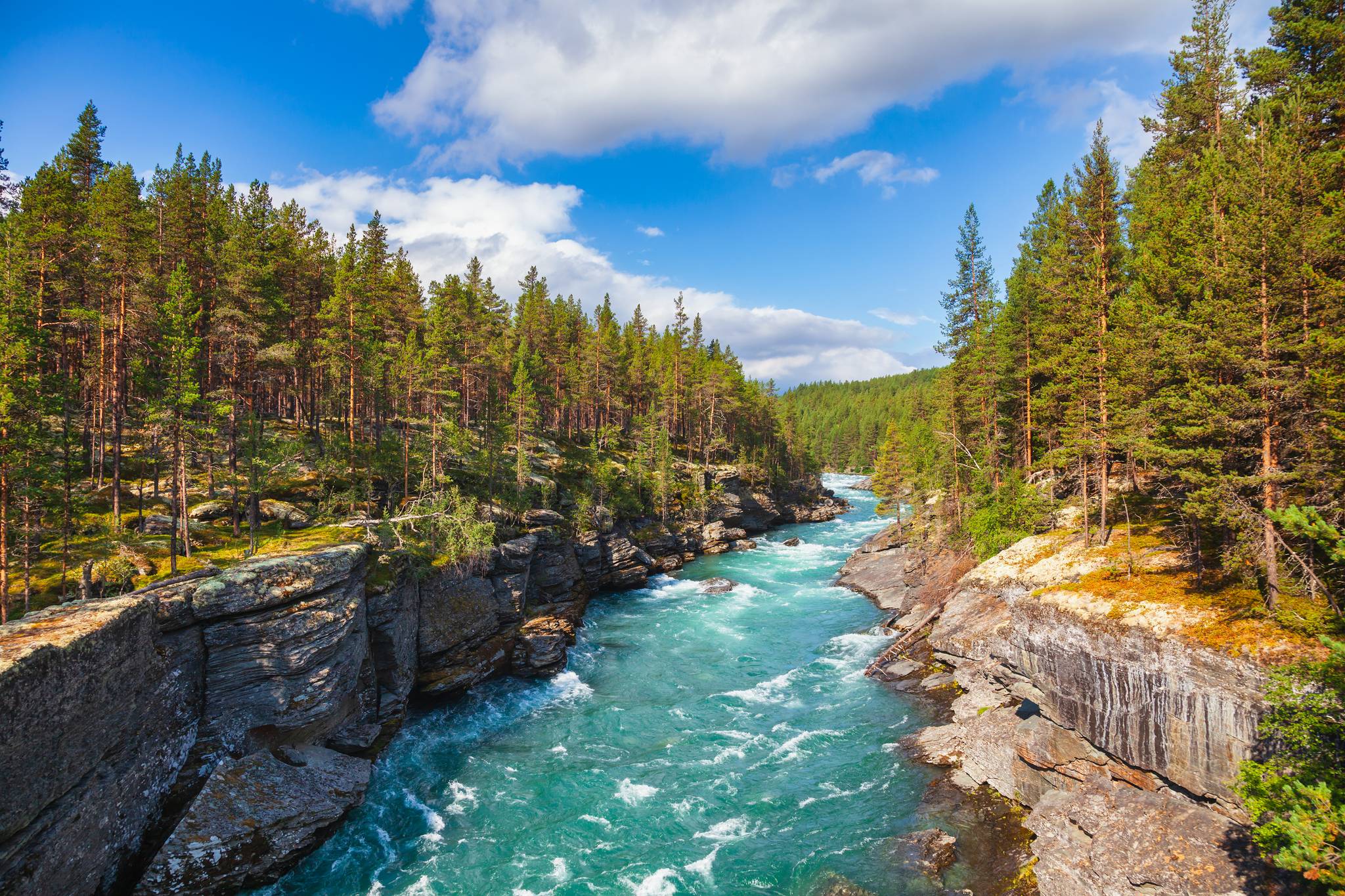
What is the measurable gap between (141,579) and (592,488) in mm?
33394

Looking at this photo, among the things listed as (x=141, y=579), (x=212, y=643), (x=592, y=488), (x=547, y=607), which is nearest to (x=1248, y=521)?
(x=212, y=643)

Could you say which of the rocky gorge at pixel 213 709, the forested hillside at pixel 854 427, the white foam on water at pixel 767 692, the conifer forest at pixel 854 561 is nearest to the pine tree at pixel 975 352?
the conifer forest at pixel 854 561

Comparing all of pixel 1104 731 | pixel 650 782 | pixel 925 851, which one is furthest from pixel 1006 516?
pixel 650 782

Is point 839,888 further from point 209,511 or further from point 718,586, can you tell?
point 209,511

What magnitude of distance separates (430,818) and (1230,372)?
31748 millimetres

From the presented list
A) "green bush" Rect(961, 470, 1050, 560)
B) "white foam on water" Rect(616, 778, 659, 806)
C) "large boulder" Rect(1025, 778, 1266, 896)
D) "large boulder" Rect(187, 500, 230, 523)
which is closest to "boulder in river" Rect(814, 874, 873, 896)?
"large boulder" Rect(1025, 778, 1266, 896)

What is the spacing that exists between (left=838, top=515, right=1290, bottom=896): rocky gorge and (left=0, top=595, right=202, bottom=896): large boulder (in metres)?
25.5

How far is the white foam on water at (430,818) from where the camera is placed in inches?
752

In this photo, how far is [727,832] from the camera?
1867 cm

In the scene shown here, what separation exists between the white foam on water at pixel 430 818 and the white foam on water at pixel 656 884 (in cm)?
719

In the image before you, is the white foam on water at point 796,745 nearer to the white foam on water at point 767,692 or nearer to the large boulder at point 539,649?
the white foam on water at point 767,692

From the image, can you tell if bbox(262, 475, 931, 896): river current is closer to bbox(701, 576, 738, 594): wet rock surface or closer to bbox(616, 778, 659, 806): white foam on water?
bbox(616, 778, 659, 806): white foam on water

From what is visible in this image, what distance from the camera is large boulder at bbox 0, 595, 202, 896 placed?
12.8 meters

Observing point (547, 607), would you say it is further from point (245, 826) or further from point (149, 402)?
point (149, 402)
